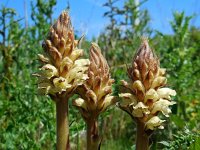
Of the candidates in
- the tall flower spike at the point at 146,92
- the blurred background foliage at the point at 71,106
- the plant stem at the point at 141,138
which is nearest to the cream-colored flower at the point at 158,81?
the tall flower spike at the point at 146,92

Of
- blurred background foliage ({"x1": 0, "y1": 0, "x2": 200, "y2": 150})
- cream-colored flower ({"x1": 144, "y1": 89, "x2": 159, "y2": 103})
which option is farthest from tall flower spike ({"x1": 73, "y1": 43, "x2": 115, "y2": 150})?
A: blurred background foliage ({"x1": 0, "y1": 0, "x2": 200, "y2": 150})

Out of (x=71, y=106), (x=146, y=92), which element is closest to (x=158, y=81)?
(x=146, y=92)

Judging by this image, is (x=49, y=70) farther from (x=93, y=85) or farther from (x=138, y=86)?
(x=138, y=86)

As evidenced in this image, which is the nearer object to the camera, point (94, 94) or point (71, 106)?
point (94, 94)

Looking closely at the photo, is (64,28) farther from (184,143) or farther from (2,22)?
(2,22)

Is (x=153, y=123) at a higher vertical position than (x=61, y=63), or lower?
lower

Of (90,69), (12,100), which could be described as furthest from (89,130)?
(12,100)

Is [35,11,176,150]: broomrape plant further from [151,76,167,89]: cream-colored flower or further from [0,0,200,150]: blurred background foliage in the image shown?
[0,0,200,150]: blurred background foliage
